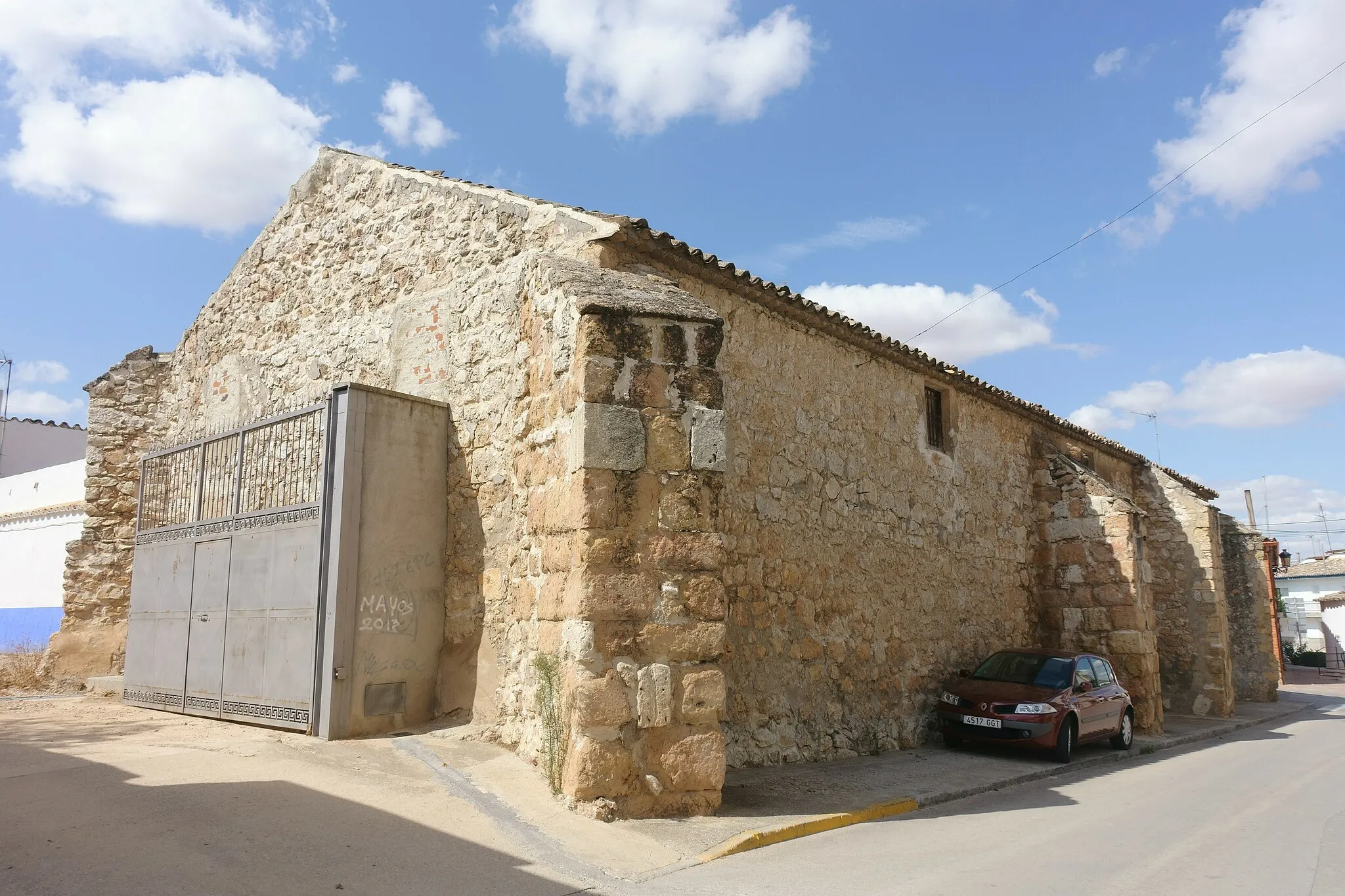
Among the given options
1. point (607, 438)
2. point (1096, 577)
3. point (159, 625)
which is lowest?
point (159, 625)

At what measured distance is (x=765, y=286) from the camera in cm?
891

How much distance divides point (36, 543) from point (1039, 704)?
731 inches

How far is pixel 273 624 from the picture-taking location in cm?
773

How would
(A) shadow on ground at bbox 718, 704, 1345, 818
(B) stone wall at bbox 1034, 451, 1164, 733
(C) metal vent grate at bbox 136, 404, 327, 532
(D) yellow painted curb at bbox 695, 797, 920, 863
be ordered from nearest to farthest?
(D) yellow painted curb at bbox 695, 797, 920, 863
(A) shadow on ground at bbox 718, 704, 1345, 818
(C) metal vent grate at bbox 136, 404, 327, 532
(B) stone wall at bbox 1034, 451, 1164, 733

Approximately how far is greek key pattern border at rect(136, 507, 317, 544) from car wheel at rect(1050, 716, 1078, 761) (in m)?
8.29

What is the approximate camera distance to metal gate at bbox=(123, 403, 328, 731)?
298 inches

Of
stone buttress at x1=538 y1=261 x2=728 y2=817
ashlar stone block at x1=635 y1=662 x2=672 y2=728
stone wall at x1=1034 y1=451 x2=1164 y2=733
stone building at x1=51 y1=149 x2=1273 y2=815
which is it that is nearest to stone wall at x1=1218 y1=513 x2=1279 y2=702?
stone wall at x1=1034 y1=451 x2=1164 y2=733

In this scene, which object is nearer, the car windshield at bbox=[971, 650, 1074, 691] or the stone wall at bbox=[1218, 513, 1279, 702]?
the car windshield at bbox=[971, 650, 1074, 691]

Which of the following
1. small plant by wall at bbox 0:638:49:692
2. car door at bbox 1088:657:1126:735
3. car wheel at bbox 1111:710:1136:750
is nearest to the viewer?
small plant by wall at bbox 0:638:49:692

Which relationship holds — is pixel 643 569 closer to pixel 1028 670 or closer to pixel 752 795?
pixel 752 795

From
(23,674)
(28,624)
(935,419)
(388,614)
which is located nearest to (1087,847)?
(388,614)

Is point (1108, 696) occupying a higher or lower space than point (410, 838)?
higher

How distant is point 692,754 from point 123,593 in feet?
29.9

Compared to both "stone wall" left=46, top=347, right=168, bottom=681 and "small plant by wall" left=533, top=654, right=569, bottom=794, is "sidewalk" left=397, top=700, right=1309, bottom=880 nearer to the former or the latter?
"small plant by wall" left=533, top=654, right=569, bottom=794
